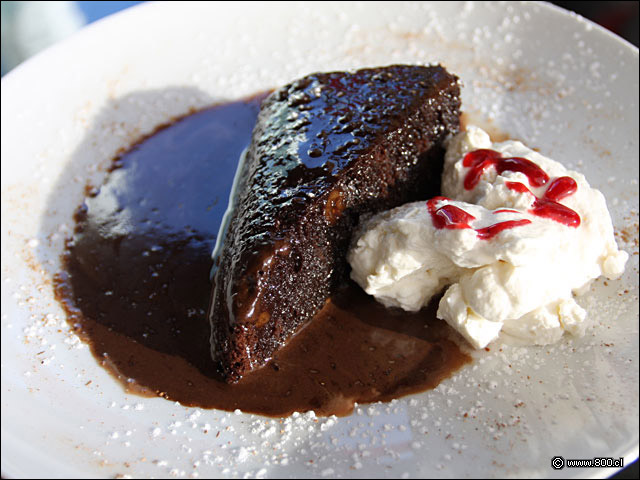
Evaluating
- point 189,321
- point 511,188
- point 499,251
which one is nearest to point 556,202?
point 511,188

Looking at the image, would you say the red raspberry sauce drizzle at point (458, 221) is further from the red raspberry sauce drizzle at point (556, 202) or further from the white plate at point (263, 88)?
the white plate at point (263, 88)

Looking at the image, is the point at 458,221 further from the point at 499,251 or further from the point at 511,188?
the point at 511,188

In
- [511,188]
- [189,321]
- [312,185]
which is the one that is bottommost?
[189,321]

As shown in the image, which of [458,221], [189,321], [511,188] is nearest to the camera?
[458,221]

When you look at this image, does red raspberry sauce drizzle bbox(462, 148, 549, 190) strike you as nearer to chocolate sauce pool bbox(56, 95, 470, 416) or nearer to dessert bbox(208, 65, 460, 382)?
dessert bbox(208, 65, 460, 382)

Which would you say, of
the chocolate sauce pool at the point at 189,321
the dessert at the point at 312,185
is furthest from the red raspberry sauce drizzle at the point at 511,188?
the chocolate sauce pool at the point at 189,321

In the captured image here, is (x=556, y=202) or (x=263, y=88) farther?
(x=263, y=88)

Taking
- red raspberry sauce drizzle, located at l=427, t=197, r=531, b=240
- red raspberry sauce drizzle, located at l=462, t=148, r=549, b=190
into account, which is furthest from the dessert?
red raspberry sauce drizzle, located at l=427, t=197, r=531, b=240

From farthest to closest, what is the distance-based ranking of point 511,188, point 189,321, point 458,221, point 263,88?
1. point 263,88
2. point 189,321
3. point 511,188
4. point 458,221
